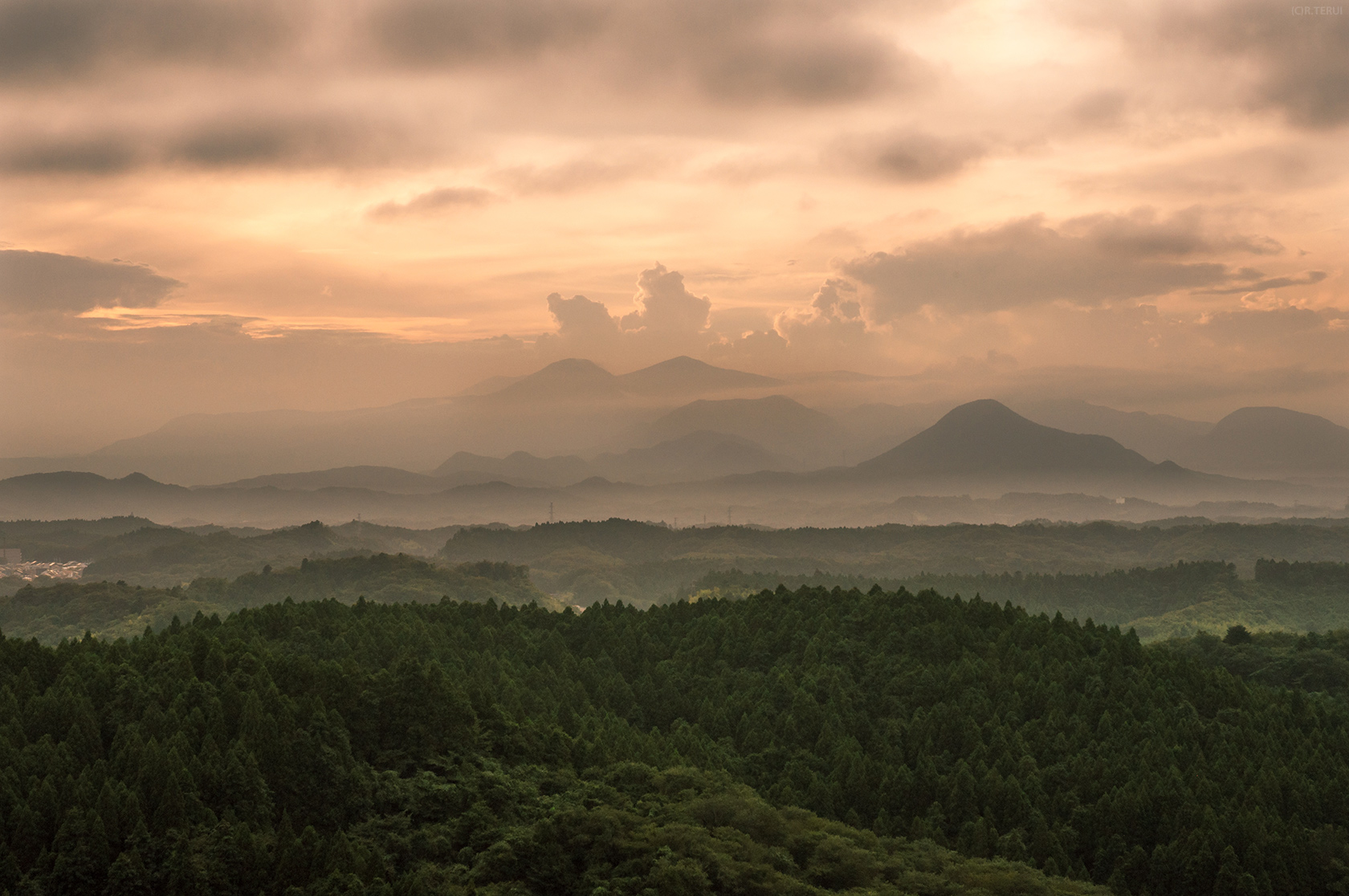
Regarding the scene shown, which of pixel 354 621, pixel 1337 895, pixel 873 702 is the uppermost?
pixel 354 621

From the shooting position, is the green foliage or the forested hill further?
the forested hill

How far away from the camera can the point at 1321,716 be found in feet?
570

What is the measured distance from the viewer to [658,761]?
13388 centimetres

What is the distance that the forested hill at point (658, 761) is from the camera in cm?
9794

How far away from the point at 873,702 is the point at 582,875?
83.5m

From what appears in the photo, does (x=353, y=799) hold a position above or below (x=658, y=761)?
above

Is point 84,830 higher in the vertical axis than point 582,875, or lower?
higher

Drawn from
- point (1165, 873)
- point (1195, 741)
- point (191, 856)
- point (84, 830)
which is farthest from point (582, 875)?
point (1195, 741)

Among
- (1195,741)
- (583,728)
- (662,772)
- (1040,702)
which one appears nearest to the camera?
(662,772)

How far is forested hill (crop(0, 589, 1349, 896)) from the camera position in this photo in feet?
321

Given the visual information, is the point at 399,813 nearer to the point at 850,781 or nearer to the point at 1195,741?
the point at 850,781

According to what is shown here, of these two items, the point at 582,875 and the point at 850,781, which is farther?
the point at 850,781

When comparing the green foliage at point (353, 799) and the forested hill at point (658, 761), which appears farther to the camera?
the forested hill at point (658, 761)

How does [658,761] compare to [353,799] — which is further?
[658,761]
